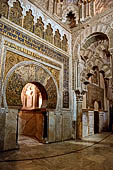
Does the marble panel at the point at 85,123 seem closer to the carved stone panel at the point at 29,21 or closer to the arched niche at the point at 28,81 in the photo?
the arched niche at the point at 28,81

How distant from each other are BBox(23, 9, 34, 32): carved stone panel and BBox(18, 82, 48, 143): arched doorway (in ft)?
8.52

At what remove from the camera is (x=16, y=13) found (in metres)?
5.79

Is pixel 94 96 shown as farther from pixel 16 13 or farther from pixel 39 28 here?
pixel 16 13

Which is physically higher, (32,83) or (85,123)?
(32,83)

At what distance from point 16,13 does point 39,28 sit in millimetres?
1234

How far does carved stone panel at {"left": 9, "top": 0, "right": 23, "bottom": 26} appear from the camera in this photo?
5602 millimetres

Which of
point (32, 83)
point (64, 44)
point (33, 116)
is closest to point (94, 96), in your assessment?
point (64, 44)

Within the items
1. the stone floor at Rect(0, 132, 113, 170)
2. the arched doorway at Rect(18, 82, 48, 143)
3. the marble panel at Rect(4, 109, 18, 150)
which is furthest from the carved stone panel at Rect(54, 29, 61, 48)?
the stone floor at Rect(0, 132, 113, 170)

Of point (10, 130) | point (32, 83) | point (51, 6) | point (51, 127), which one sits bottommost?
point (51, 127)

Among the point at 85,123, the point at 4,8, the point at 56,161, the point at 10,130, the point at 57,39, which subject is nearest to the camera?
the point at 56,161

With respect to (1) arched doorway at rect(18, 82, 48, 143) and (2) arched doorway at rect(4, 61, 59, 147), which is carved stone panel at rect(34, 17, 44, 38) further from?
(1) arched doorway at rect(18, 82, 48, 143)

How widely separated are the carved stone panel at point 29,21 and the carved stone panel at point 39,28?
236 millimetres

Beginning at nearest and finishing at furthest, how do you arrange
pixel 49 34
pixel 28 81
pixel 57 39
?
pixel 28 81, pixel 49 34, pixel 57 39

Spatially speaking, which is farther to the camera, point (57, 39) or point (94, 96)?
point (94, 96)
